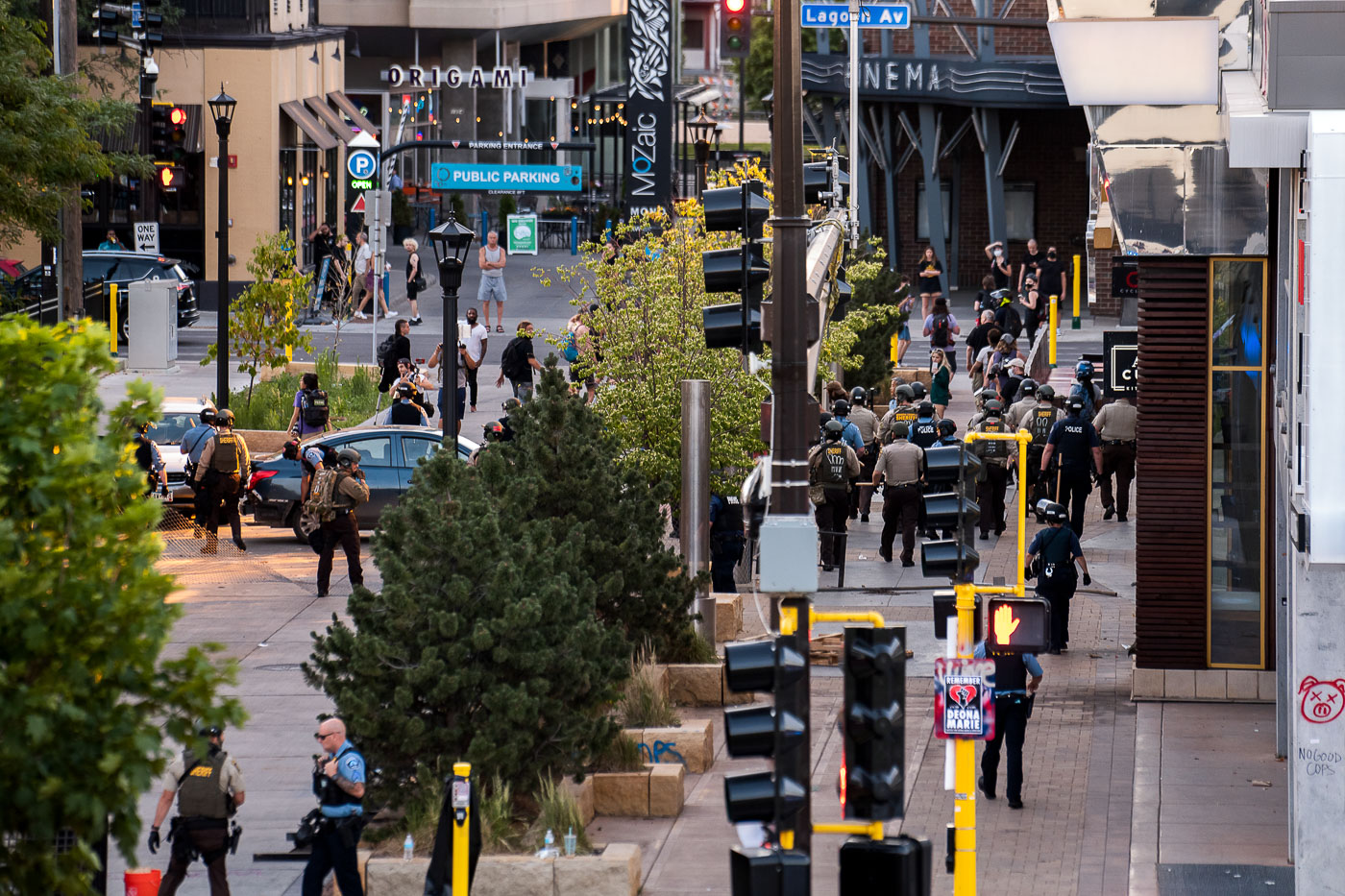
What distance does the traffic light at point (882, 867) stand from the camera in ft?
28.2

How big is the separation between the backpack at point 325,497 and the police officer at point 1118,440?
1010cm

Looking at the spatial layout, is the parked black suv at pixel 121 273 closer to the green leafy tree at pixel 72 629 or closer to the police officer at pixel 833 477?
the police officer at pixel 833 477

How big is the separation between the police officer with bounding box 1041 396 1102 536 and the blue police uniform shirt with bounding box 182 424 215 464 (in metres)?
10.2

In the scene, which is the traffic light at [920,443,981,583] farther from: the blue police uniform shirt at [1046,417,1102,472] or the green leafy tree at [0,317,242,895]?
the blue police uniform shirt at [1046,417,1102,472]

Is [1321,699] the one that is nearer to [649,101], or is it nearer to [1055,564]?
[1055,564]

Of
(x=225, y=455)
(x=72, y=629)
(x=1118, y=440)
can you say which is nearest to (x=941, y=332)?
(x=1118, y=440)

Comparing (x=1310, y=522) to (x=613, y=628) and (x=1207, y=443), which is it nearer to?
(x=613, y=628)

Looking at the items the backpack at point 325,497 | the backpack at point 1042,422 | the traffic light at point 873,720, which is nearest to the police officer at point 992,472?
the backpack at point 1042,422

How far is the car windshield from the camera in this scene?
25.9m

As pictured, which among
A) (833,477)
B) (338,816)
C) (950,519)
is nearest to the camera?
(950,519)

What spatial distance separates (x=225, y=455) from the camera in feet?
75.9

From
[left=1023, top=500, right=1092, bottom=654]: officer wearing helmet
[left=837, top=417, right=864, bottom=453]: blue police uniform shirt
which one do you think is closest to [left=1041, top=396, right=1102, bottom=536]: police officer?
[left=837, top=417, right=864, bottom=453]: blue police uniform shirt

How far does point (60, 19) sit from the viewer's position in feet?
92.9

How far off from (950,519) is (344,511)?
35.7 ft
